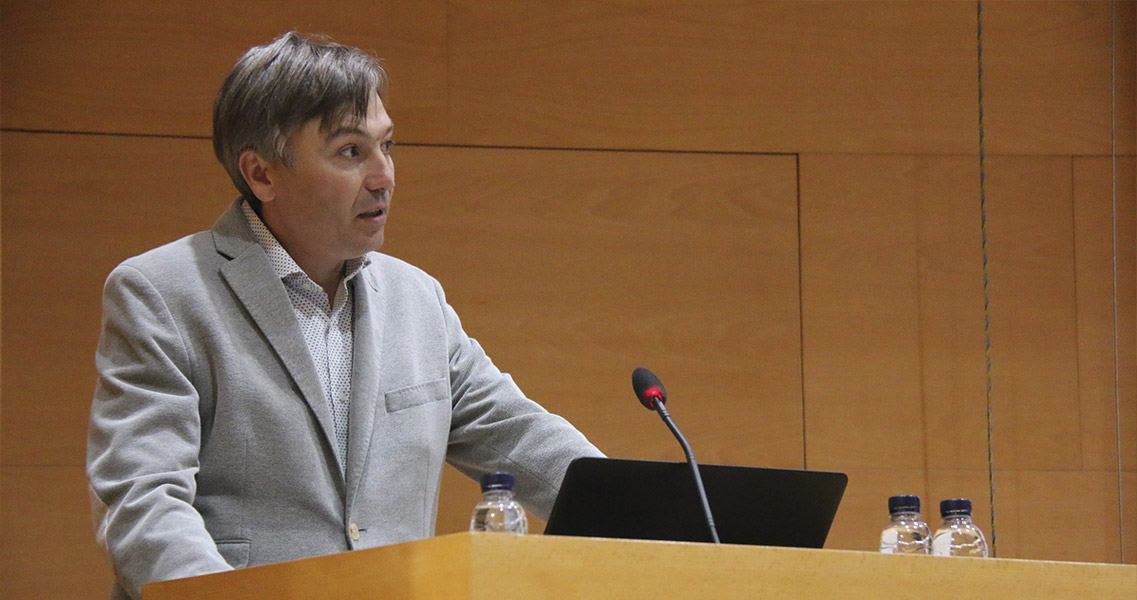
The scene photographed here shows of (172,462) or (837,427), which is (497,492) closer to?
(172,462)

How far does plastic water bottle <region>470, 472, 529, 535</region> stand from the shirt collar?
72 centimetres

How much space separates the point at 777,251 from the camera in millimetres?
3406

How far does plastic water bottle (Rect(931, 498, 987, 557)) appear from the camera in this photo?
1.60 metres

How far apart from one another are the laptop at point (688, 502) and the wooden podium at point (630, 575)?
25 cm

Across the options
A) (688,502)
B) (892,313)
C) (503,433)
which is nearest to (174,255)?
(503,433)

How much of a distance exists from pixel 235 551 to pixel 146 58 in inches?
67.2

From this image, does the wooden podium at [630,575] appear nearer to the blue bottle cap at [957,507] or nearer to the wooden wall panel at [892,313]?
the blue bottle cap at [957,507]

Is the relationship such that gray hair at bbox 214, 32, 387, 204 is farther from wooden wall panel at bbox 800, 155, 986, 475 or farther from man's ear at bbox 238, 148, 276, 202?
wooden wall panel at bbox 800, 155, 986, 475

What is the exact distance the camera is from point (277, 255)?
2051 millimetres

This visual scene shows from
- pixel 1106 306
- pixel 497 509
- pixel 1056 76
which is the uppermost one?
pixel 1056 76

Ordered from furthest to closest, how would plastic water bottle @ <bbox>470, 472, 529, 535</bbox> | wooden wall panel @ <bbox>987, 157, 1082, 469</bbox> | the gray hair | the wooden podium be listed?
wooden wall panel @ <bbox>987, 157, 1082, 469</bbox>
the gray hair
plastic water bottle @ <bbox>470, 472, 529, 535</bbox>
the wooden podium

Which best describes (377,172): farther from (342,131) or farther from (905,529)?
(905,529)

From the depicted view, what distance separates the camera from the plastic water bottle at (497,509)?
1.39m

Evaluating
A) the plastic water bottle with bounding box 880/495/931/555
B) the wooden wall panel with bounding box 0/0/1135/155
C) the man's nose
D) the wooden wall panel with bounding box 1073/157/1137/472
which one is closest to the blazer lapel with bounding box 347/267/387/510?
the man's nose
